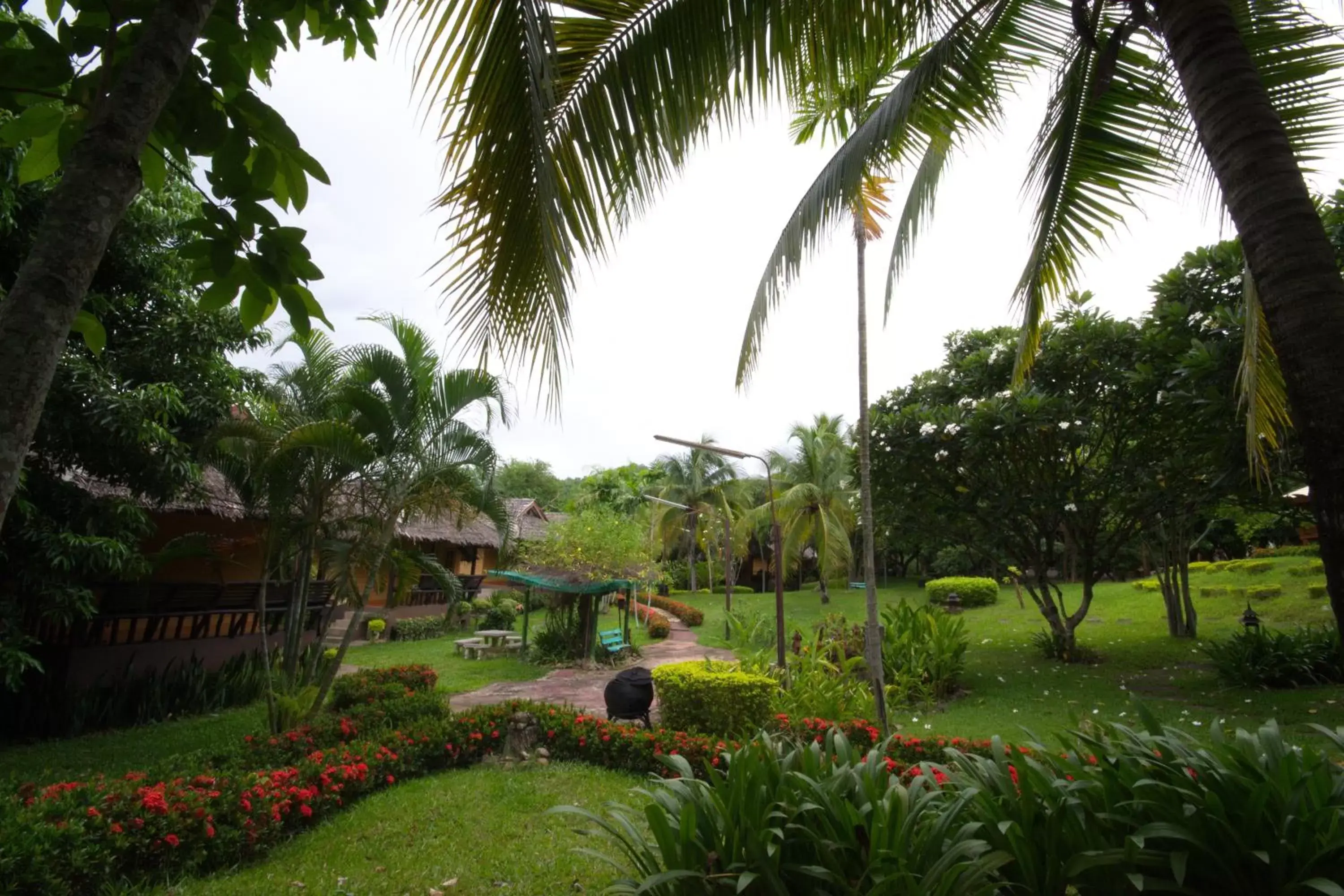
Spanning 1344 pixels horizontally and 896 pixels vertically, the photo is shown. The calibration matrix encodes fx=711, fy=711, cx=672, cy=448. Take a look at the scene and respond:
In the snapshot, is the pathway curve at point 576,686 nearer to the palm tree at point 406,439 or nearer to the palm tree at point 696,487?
the palm tree at point 406,439

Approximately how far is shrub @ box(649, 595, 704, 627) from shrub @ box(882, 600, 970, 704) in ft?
37.0

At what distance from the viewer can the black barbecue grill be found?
7.95 meters

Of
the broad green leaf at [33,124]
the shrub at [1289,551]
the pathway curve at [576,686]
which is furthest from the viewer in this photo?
the shrub at [1289,551]

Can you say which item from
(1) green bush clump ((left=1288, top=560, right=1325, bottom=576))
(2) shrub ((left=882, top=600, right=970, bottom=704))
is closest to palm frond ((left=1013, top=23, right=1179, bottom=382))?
(2) shrub ((left=882, top=600, right=970, bottom=704))

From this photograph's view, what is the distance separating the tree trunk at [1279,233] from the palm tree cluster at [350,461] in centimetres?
594

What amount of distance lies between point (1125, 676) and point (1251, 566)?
10.4 meters

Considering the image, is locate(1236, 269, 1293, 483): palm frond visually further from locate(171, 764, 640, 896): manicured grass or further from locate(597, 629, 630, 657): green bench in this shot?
locate(597, 629, 630, 657): green bench

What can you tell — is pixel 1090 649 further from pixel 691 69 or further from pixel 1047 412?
pixel 691 69

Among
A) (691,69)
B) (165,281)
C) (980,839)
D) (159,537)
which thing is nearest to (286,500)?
(165,281)

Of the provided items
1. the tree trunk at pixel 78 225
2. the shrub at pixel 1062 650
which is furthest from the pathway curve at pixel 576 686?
the tree trunk at pixel 78 225

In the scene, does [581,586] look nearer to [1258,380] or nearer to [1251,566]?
[1258,380]

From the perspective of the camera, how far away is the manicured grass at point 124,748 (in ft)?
21.4

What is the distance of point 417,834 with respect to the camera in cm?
493

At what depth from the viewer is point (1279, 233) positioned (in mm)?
2221
